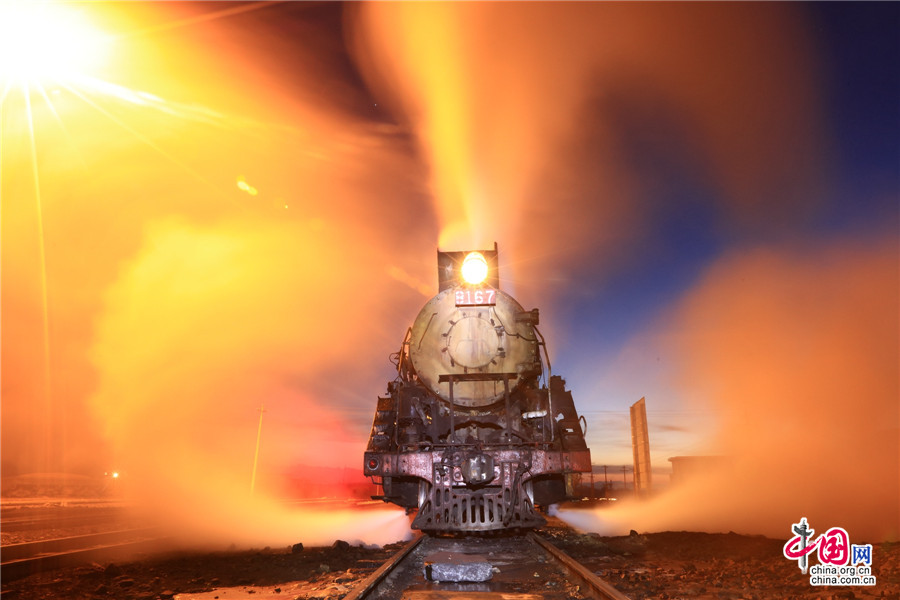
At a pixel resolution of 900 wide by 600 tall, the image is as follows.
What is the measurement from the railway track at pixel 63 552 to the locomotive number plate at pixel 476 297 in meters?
6.06

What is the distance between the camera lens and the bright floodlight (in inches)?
341

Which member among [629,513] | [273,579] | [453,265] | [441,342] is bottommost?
[629,513]

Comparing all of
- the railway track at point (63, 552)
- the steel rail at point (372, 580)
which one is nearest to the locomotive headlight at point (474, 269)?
the steel rail at point (372, 580)

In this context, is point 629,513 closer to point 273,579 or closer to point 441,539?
point 441,539

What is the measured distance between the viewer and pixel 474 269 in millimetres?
8695

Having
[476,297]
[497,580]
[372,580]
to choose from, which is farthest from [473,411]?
[372,580]

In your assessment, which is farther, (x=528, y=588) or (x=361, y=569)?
(x=361, y=569)

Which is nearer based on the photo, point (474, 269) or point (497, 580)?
point (497, 580)

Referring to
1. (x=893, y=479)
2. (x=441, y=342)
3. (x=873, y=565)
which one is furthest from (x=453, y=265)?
(x=893, y=479)

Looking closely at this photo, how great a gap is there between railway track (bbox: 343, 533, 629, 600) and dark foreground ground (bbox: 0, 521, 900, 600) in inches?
13.1

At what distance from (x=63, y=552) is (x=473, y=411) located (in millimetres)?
6064

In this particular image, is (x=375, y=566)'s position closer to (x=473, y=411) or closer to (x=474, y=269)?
(x=473, y=411)

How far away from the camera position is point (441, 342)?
850 cm

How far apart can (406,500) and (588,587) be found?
399 centimetres
